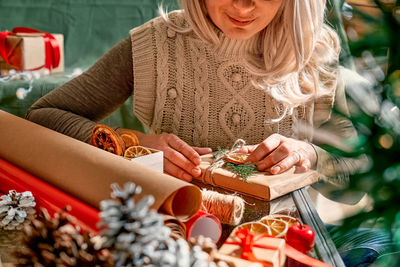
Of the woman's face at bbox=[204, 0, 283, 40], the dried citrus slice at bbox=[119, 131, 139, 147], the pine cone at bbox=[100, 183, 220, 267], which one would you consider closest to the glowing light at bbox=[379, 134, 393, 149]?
the pine cone at bbox=[100, 183, 220, 267]

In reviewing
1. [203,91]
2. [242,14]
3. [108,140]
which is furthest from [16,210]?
[203,91]

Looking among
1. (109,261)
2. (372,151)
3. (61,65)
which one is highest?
(372,151)

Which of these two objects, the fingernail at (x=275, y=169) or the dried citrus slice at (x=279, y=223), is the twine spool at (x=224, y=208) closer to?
the dried citrus slice at (x=279, y=223)

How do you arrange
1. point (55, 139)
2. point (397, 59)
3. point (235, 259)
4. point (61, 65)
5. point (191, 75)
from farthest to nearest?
point (61, 65), point (191, 75), point (55, 139), point (235, 259), point (397, 59)

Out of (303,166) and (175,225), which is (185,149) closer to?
(303,166)

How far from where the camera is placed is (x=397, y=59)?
32 centimetres

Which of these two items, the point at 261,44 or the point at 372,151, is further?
the point at 261,44

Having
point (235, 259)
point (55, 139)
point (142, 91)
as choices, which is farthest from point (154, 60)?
point (235, 259)

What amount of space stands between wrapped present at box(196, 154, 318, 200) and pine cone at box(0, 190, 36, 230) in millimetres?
401

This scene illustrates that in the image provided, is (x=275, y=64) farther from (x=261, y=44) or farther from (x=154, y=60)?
(x=154, y=60)

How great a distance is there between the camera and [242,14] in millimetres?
1091

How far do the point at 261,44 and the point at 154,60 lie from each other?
35 centimetres

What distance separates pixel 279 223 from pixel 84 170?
33 centimetres

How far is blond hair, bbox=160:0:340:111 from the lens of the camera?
3.85 ft
